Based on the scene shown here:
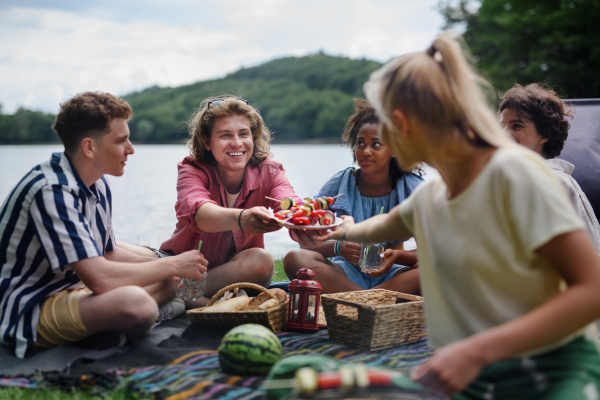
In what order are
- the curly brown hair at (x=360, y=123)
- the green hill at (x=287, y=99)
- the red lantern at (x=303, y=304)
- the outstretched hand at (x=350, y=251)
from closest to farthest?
the red lantern at (x=303, y=304) → the outstretched hand at (x=350, y=251) → the curly brown hair at (x=360, y=123) → the green hill at (x=287, y=99)

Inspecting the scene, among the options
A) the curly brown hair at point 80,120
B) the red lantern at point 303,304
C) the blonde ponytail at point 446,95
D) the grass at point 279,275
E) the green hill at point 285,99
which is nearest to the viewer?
the blonde ponytail at point 446,95

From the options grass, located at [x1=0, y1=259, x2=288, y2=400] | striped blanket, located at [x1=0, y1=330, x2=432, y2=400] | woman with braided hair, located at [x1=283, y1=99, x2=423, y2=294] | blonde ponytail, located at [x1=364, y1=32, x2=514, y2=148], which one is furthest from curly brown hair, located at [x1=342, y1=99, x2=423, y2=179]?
grass, located at [x1=0, y1=259, x2=288, y2=400]

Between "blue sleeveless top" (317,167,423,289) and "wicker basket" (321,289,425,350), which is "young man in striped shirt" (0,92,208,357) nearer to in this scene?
"wicker basket" (321,289,425,350)

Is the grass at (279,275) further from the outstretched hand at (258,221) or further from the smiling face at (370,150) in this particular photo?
the outstretched hand at (258,221)

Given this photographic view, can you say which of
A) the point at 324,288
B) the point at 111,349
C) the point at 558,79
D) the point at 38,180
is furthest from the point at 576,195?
the point at 558,79

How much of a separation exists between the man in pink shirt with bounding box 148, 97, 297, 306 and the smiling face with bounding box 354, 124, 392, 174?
2.05ft

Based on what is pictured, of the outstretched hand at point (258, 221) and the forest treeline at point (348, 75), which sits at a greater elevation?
the forest treeline at point (348, 75)

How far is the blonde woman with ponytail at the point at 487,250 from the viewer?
150 cm

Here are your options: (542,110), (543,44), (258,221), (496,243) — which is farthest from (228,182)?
(543,44)

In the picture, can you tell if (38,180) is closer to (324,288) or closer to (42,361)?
(42,361)

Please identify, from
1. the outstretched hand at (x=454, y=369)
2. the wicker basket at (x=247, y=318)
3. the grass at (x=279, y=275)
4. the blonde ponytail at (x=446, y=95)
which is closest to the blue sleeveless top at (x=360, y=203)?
the wicker basket at (x=247, y=318)

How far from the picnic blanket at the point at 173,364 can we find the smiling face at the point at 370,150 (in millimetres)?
1355

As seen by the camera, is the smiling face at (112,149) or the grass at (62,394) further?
the smiling face at (112,149)

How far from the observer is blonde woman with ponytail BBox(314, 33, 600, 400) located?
1.50 meters
